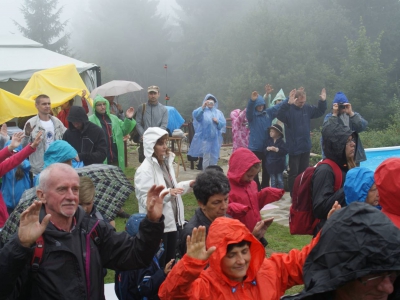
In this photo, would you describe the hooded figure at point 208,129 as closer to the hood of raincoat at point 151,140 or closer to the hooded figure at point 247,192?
the hood of raincoat at point 151,140

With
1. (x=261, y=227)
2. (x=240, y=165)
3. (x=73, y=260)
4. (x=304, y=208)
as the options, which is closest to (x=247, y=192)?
(x=240, y=165)

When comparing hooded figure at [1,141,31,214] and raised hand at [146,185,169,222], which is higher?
raised hand at [146,185,169,222]

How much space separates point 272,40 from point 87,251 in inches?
1169

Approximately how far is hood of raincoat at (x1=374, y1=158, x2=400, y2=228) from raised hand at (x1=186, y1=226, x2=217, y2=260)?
119cm

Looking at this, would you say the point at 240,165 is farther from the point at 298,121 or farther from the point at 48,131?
the point at 298,121

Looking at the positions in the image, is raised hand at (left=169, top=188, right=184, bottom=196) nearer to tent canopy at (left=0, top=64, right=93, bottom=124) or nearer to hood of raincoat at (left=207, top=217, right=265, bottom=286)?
hood of raincoat at (left=207, top=217, right=265, bottom=286)

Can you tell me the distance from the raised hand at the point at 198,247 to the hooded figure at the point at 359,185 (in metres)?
1.52

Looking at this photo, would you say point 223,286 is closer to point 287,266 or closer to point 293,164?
point 287,266

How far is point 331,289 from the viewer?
169cm

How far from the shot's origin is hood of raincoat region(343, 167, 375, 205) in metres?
3.63

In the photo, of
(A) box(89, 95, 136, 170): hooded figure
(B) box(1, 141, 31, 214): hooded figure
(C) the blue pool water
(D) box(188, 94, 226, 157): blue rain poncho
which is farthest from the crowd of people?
(D) box(188, 94, 226, 157): blue rain poncho

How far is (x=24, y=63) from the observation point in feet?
45.9

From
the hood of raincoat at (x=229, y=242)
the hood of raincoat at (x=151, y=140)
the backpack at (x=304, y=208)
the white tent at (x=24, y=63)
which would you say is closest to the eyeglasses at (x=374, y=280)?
the hood of raincoat at (x=229, y=242)

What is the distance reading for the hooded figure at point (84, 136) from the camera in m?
6.55
